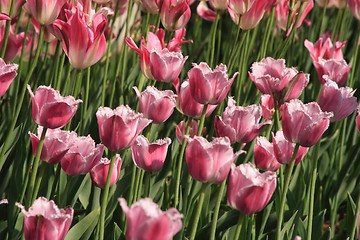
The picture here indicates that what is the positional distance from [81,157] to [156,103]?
238 mm

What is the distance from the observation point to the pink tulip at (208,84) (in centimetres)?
145

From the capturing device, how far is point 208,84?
1446 mm

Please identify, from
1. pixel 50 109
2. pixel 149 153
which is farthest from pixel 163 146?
pixel 50 109

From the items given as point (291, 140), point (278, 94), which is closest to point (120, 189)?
point (278, 94)

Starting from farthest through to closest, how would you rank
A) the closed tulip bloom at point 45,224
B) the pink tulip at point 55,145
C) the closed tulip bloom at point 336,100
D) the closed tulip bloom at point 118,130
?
the closed tulip bloom at point 336,100 < the pink tulip at point 55,145 < the closed tulip bloom at point 118,130 < the closed tulip bloom at point 45,224

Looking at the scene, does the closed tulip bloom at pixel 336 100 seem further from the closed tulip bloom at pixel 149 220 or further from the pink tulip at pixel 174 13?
the closed tulip bloom at pixel 149 220

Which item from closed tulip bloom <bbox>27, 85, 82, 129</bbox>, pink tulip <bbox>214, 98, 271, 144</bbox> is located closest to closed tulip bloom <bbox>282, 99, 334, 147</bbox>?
pink tulip <bbox>214, 98, 271, 144</bbox>

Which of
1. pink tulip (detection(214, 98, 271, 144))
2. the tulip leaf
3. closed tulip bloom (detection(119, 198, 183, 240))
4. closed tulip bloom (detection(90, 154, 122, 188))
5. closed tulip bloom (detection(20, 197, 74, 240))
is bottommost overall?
the tulip leaf

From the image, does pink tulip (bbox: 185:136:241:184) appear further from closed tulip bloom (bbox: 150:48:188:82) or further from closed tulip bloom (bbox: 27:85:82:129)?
closed tulip bloom (bbox: 150:48:188:82)

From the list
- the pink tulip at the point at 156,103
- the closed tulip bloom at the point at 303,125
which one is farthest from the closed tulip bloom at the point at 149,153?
the closed tulip bloom at the point at 303,125

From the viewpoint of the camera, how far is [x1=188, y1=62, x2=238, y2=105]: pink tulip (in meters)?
1.45

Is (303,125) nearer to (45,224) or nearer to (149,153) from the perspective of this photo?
(149,153)

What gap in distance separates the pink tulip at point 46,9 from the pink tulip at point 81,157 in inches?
17.2

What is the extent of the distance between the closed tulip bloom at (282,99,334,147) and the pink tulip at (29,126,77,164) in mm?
410
